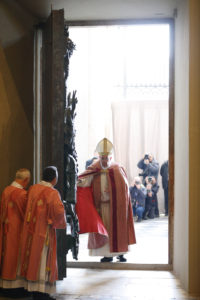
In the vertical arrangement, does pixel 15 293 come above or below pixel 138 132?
below

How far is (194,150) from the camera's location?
243 inches

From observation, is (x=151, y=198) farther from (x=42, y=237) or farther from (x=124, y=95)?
(x=42, y=237)

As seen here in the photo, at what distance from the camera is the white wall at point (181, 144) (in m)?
6.39

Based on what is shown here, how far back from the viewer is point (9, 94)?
6.67 metres

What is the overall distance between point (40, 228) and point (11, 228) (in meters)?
0.38

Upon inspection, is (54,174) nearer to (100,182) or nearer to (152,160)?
(100,182)

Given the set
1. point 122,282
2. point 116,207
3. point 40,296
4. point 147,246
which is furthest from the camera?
point 147,246

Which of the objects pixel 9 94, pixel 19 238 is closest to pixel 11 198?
pixel 19 238

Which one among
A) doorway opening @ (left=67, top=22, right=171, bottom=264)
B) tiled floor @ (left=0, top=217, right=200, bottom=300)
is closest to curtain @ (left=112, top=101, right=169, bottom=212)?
doorway opening @ (left=67, top=22, right=171, bottom=264)

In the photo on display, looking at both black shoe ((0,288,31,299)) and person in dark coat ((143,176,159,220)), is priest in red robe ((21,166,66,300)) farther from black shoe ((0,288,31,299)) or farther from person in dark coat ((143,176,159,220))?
person in dark coat ((143,176,159,220))

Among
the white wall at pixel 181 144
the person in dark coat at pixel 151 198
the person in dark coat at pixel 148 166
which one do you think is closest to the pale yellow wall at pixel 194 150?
the white wall at pixel 181 144

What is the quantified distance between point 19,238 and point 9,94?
1648 mm

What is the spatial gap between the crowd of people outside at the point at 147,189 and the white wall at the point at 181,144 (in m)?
6.04

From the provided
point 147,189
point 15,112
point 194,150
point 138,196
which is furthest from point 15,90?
point 147,189
